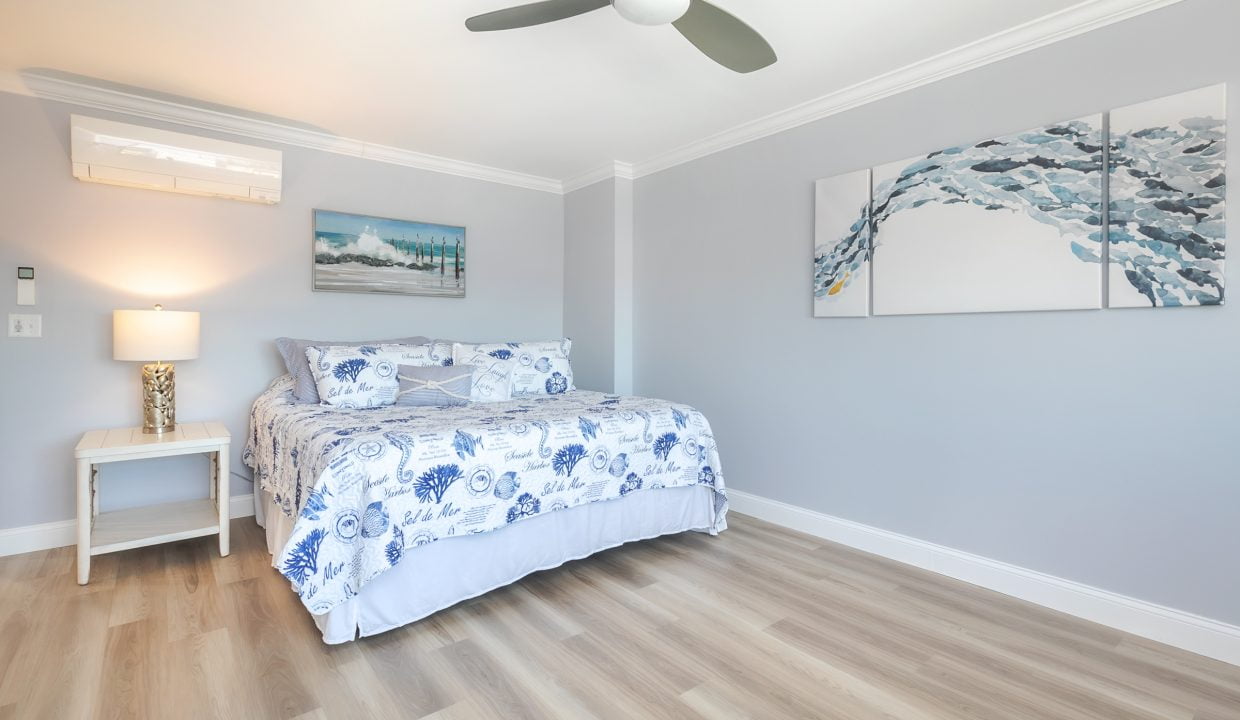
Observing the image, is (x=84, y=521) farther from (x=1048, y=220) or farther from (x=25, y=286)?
(x=1048, y=220)

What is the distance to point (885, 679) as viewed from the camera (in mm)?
1860

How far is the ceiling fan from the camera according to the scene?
1801 mm

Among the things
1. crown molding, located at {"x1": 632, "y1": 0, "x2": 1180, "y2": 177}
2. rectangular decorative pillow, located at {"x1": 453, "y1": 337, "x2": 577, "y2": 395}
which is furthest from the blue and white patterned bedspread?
crown molding, located at {"x1": 632, "y1": 0, "x2": 1180, "y2": 177}

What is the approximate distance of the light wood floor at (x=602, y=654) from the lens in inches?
67.8

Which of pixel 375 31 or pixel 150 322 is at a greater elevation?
pixel 375 31

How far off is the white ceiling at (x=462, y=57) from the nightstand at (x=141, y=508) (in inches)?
66.9

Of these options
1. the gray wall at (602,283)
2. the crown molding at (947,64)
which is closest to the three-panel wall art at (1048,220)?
the crown molding at (947,64)

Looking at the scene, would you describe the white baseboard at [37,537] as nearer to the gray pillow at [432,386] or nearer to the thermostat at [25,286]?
the thermostat at [25,286]

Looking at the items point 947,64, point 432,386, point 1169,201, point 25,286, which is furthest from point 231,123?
point 1169,201

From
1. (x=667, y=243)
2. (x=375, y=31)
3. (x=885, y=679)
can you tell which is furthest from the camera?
(x=667, y=243)

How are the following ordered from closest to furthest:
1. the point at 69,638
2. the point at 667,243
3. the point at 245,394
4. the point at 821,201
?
1. the point at 69,638
2. the point at 821,201
3. the point at 245,394
4. the point at 667,243

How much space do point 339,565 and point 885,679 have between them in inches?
70.9

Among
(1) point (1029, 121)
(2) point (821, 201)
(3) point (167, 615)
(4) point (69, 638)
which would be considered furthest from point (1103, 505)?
(4) point (69, 638)

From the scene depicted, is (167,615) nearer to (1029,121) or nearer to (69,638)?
(69,638)
